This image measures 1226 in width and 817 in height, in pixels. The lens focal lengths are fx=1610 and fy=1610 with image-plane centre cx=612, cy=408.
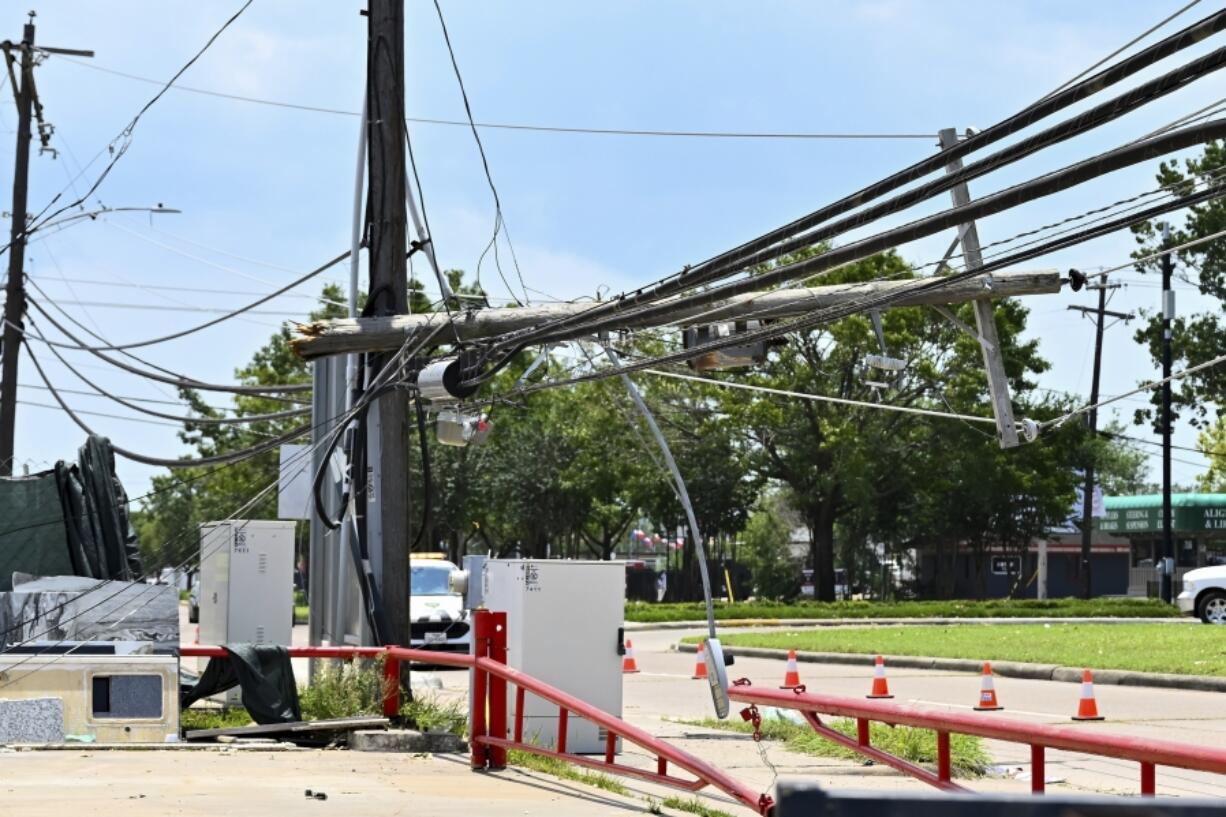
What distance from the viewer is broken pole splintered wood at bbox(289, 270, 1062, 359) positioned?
503 inches

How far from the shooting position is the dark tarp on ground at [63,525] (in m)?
18.6

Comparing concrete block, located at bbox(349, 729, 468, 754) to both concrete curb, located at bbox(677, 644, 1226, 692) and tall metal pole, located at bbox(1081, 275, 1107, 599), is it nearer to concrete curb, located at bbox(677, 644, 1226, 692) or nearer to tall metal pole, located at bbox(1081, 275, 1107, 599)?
concrete curb, located at bbox(677, 644, 1226, 692)

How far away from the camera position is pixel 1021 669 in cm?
2195

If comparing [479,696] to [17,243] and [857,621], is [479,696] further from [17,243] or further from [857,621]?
[857,621]

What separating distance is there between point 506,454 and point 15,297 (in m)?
33.4

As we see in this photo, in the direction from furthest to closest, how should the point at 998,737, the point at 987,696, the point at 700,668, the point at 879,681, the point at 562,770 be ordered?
the point at 700,668 < the point at 879,681 < the point at 987,696 < the point at 562,770 < the point at 998,737

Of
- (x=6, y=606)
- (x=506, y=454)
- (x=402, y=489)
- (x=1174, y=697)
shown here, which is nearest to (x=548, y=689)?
(x=402, y=489)

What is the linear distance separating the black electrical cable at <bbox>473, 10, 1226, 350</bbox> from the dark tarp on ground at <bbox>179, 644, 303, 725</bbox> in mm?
4331

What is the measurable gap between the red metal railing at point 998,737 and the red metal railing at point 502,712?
0.60 meters

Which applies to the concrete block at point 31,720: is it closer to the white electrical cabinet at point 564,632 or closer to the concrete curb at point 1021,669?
the white electrical cabinet at point 564,632

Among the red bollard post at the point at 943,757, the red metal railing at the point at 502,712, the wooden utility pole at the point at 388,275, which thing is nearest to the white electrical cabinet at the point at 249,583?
the wooden utility pole at the point at 388,275

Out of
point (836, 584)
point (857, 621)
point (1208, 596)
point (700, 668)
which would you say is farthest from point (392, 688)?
point (836, 584)

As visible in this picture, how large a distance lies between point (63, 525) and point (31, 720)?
6.34 m

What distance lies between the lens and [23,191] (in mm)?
29641
